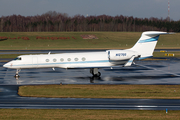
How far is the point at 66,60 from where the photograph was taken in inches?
1220

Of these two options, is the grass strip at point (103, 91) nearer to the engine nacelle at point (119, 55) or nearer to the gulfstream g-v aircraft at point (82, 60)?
the gulfstream g-v aircraft at point (82, 60)

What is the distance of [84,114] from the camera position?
1606 centimetres

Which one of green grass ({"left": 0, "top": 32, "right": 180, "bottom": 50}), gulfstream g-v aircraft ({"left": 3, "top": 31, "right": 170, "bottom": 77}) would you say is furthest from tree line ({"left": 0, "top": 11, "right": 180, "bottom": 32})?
gulfstream g-v aircraft ({"left": 3, "top": 31, "right": 170, "bottom": 77})

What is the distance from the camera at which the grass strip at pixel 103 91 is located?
2162 centimetres

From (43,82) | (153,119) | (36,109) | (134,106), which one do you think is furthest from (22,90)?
(153,119)

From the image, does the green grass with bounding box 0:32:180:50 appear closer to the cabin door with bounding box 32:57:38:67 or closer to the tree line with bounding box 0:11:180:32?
the tree line with bounding box 0:11:180:32

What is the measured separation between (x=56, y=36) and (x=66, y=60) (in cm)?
9234

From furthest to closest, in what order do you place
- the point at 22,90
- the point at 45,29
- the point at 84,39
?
the point at 45,29 < the point at 84,39 < the point at 22,90

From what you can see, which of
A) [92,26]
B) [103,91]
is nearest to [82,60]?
[103,91]

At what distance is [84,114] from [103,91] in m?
7.48

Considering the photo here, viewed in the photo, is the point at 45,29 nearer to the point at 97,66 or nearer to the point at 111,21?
the point at 111,21

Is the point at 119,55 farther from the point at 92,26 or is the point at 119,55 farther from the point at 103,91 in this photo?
the point at 92,26

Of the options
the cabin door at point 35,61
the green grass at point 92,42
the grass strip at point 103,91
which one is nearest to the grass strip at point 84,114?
the grass strip at point 103,91

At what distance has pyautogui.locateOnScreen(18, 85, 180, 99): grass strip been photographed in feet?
70.9
